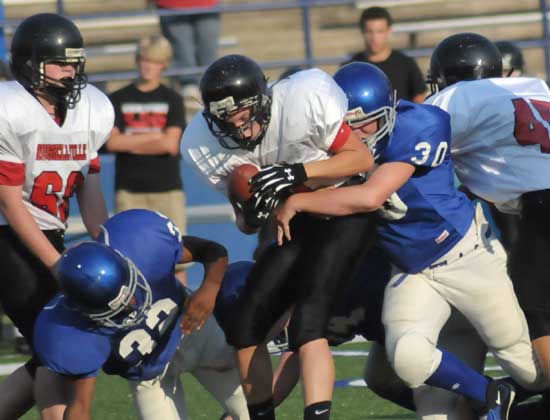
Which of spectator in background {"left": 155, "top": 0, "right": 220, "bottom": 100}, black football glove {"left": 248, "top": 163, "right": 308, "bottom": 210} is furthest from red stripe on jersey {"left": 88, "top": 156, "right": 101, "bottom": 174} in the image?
spectator in background {"left": 155, "top": 0, "right": 220, "bottom": 100}

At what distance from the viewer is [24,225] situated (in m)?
4.39

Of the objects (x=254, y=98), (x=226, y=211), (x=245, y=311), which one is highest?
(x=254, y=98)

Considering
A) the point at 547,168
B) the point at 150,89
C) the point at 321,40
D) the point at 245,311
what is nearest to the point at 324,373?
the point at 245,311

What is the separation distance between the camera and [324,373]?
419cm

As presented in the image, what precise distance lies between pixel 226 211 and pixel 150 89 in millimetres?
1492

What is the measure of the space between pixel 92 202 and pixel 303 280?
36.2 inches

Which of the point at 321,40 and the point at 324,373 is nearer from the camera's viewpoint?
the point at 324,373

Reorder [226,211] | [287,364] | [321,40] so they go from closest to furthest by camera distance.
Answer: [287,364]
[226,211]
[321,40]

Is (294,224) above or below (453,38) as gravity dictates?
below

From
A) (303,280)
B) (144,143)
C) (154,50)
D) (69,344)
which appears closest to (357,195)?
(303,280)

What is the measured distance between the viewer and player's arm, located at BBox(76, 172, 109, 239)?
4777 millimetres

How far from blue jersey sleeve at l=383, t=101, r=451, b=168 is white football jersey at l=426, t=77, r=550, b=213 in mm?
108

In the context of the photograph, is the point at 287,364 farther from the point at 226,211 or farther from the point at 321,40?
the point at 321,40

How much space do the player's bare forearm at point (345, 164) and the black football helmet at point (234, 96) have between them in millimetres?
214
